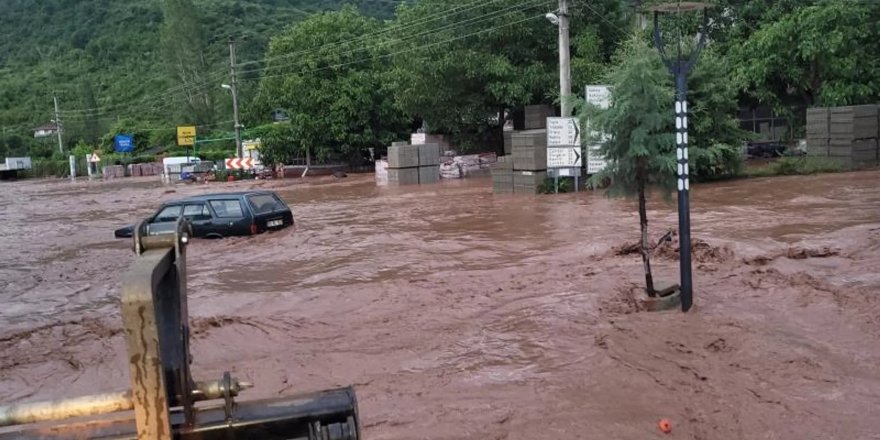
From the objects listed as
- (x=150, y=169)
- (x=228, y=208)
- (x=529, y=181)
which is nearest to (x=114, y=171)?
Answer: (x=150, y=169)

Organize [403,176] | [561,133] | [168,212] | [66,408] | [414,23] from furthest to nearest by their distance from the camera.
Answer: [414,23], [403,176], [561,133], [168,212], [66,408]

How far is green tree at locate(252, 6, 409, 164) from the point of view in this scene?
43344mm

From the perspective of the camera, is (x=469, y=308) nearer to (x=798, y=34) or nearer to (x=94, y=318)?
(x=94, y=318)

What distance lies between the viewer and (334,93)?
43.8 metres

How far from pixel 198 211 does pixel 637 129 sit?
1109cm

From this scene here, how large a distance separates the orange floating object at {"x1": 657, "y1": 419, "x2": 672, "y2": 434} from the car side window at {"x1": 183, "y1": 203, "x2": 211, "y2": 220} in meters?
12.9

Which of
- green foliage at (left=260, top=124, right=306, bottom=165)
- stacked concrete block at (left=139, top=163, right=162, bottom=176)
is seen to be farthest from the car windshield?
stacked concrete block at (left=139, top=163, right=162, bottom=176)

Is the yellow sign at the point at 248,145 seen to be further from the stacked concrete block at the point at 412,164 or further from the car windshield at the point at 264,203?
the car windshield at the point at 264,203

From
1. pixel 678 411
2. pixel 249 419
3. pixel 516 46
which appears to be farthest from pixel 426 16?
pixel 249 419

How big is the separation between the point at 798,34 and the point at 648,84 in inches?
847

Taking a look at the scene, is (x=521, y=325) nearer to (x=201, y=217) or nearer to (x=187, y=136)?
(x=201, y=217)

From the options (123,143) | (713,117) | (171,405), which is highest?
(123,143)

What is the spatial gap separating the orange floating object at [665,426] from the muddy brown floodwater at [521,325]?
0.15 feet

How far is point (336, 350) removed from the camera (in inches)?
330
